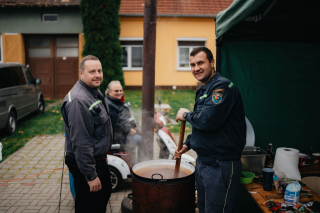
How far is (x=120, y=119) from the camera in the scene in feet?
15.7

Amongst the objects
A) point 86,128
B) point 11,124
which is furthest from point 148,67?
point 11,124

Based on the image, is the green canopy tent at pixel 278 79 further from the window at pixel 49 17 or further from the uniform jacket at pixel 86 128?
the window at pixel 49 17

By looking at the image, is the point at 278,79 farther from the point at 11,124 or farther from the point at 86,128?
the point at 11,124

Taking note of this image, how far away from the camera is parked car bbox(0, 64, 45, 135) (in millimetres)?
7362

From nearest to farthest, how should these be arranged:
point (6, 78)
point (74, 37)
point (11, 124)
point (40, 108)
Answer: point (6, 78) < point (11, 124) < point (40, 108) < point (74, 37)

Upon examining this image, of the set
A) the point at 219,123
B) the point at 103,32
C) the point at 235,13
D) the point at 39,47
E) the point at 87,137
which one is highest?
the point at 103,32

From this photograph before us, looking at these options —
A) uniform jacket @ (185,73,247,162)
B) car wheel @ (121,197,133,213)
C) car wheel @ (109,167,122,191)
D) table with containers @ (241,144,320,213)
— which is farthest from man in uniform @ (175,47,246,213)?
car wheel @ (109,167,122,191)

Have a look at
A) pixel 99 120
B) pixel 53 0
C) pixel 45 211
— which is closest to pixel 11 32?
pixel 53 0

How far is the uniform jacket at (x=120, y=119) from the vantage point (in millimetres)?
4543

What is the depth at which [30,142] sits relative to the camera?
23.9 ft

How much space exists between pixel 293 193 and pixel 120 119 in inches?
117

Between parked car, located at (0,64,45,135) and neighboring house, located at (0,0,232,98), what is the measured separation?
14.9ft

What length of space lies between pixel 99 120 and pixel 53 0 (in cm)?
1264

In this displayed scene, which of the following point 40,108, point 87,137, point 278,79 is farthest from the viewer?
point 40,108
